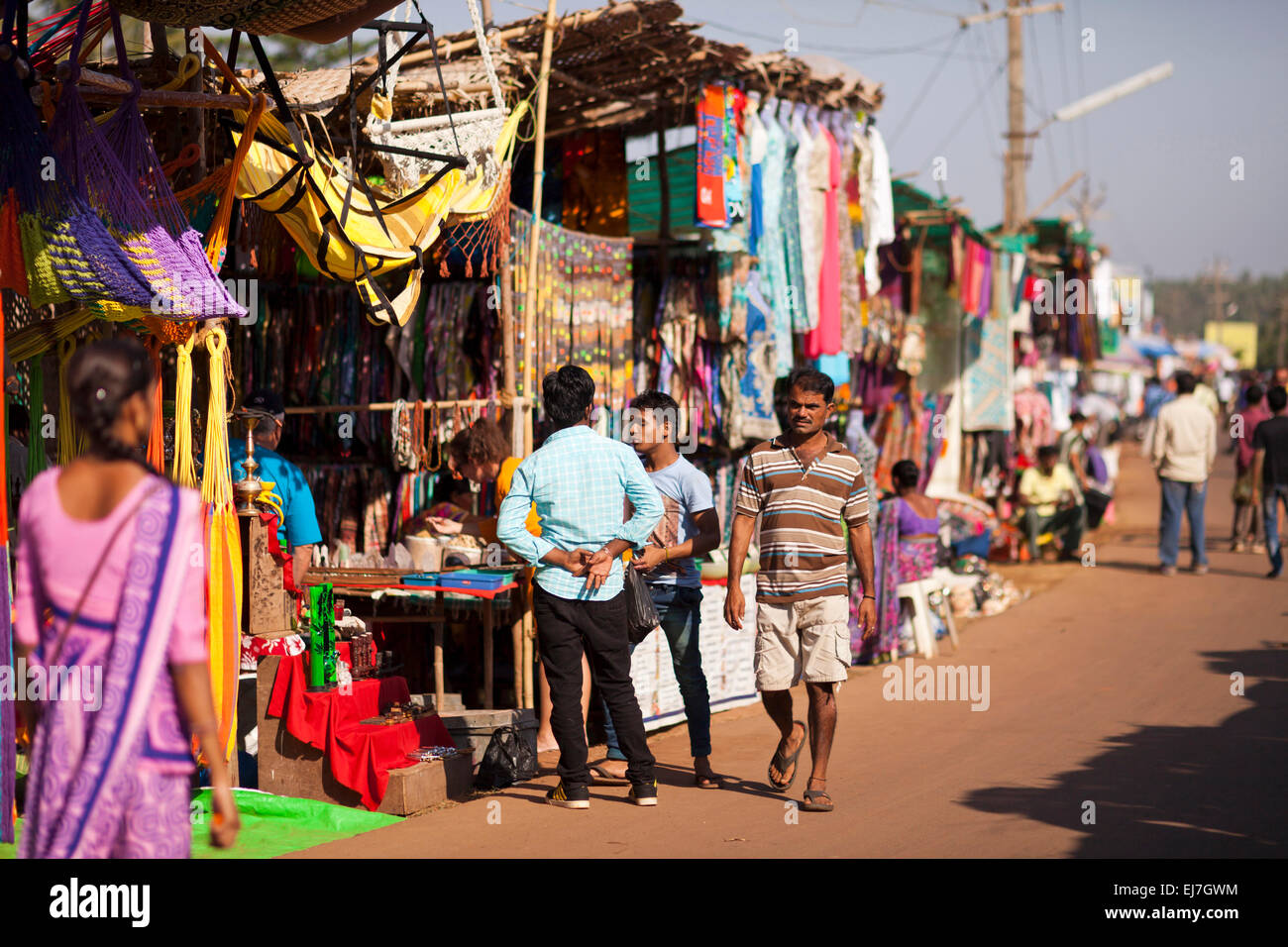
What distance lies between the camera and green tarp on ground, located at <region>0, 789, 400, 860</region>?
5.52 metres

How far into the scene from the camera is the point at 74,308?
18.5 feet

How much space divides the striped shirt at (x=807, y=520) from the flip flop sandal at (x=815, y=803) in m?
0.88

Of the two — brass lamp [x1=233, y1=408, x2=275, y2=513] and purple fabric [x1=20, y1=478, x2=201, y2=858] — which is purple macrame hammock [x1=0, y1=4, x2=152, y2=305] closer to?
brass lamp [x1=233, y1=408, x2=275, y2=513]

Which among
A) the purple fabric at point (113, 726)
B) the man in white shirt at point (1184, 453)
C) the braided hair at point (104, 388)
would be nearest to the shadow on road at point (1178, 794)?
the purple fabric at point (113, 726)

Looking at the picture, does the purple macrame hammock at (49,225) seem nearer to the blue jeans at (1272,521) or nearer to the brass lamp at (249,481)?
the brass lamp at (249,481)

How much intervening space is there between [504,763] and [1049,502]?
415 inches

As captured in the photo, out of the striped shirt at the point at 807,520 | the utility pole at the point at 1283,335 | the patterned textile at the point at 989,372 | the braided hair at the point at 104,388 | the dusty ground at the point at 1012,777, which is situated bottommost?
the dusty ground at the point at 1012,777

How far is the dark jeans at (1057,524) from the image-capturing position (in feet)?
51.1

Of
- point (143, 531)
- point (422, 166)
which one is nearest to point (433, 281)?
point (422, 166)

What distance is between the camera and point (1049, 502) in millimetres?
15484

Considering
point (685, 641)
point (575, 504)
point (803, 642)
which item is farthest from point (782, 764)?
point (575, 504)
